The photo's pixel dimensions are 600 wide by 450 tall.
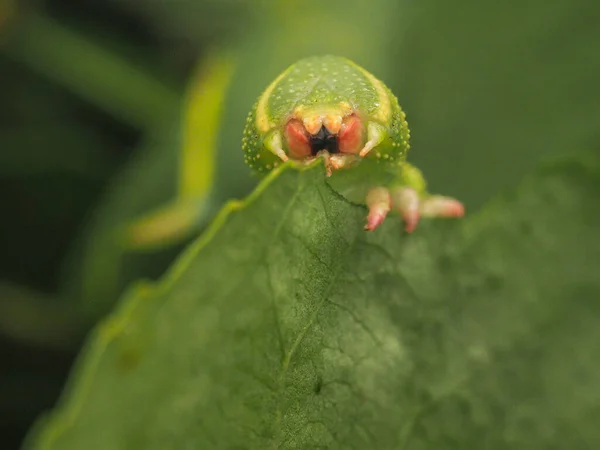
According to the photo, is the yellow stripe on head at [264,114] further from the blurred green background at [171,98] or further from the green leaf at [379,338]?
the blurred green background at [171,98]

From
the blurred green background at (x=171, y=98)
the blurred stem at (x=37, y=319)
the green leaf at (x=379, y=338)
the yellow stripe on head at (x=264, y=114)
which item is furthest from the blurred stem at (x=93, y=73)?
the yellow stripe on head at (x=264, y=114)

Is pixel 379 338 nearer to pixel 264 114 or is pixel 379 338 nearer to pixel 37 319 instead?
pixel 264 114

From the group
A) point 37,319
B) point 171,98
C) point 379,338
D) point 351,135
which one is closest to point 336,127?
point 351,135

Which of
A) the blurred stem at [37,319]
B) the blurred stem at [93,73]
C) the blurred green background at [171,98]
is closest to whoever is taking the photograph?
the blurred green background at [171,98]

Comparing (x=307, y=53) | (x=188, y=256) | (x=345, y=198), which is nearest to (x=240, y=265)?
(x=188, y=256)

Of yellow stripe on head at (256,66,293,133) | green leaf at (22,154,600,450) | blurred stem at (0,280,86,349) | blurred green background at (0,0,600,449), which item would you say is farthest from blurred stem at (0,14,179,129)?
yellow stripe on head at (256,66,293,133)

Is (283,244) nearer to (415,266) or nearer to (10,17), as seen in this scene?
(415,266)

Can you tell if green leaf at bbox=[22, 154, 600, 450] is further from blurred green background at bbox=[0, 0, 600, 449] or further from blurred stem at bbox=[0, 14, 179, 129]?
blurred stem at bbox=[0, 14, 179, 129]
